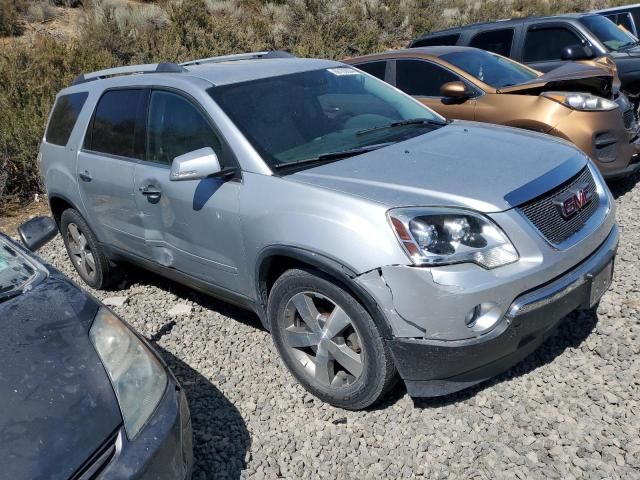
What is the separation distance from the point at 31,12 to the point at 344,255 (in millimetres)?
17305

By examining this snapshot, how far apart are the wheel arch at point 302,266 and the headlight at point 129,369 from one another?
0.84 metres

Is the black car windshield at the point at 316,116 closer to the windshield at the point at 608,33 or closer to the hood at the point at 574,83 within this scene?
the hood at the point at 574,83

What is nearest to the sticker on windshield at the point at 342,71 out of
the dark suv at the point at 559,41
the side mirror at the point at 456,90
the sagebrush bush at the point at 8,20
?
the side mirror at the point at 456,90

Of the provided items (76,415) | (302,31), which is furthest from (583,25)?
(302,31)

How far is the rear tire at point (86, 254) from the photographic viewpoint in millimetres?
4977

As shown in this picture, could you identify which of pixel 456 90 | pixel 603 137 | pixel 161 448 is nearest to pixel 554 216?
pixel 161 448

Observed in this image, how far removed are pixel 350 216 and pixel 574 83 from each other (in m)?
4.26

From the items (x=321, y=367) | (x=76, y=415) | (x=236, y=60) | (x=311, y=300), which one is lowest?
(x=321, y=367)

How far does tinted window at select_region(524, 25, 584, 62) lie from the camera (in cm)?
834

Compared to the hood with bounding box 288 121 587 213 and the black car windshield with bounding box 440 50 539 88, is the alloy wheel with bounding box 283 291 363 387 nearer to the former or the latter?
the hood with bounding box 288 121 587 213

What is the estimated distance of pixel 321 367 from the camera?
128 inches

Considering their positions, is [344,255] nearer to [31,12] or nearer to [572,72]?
[572,72]

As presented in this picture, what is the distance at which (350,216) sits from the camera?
287 centimetres

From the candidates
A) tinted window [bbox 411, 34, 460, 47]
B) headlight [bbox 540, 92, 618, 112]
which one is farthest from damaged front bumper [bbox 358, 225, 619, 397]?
tinted window [bbox 411, 34, 460, 47]
